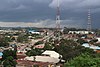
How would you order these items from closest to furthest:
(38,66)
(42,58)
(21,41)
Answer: (38,66) → (42,58) → (21,41)

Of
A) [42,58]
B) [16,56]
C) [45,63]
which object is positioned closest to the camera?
[45,63]

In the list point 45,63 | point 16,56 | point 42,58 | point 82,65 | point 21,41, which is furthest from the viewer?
point 21,41

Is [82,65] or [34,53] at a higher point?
[82,65]

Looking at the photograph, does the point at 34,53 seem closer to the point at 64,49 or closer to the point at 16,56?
the point at 16,56

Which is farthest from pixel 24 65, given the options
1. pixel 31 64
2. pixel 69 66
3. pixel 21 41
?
pixel 21 41

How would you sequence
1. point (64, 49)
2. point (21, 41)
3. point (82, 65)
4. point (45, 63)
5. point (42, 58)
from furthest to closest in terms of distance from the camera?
point (21, 41) < point (64, 49) < point (42, 58) < point (45, 63) < point (82, 65)

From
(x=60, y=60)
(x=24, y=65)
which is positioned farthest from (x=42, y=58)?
(x=24, y=65)

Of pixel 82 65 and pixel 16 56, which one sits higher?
pixel 82 65

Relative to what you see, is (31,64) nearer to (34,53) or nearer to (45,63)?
(45,63)

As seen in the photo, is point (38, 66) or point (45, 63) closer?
point (38, 66)
